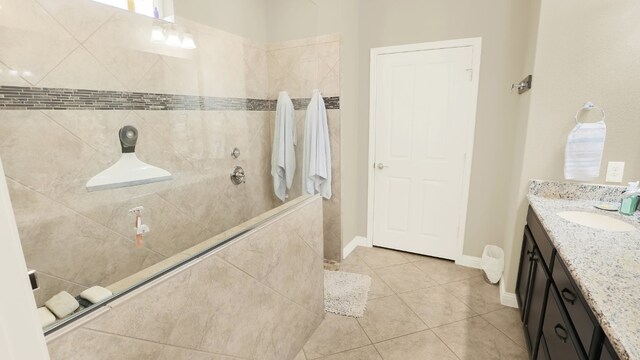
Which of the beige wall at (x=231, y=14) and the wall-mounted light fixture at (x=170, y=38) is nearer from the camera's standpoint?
the wall-mounted light fixture at (x=170, y=38)

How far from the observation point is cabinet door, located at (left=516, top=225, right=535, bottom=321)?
1891 mm

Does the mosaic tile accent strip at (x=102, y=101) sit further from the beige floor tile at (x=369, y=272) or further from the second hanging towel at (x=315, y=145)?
the beige floor tile at (x=369, y=272)

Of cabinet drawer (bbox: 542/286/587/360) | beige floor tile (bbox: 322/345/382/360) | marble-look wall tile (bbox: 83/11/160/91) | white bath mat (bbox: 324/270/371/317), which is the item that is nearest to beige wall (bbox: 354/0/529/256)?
white bath mat (bbox: 324/270/371/317)

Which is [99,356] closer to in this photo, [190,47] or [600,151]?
[190,47]

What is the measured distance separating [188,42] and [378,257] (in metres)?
2.58

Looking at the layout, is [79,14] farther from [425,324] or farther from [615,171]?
[615,171]

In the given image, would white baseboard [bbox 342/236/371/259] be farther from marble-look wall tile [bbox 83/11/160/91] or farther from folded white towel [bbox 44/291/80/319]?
folded white towel [bbox 44/291/80/319]

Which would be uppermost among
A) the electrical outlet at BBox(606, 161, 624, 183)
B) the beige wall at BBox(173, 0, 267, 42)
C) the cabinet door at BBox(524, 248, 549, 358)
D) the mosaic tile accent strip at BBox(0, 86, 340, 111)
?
the beige wall at BBox(173, 0, 267, 42)

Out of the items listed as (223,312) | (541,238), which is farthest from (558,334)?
(223,312)

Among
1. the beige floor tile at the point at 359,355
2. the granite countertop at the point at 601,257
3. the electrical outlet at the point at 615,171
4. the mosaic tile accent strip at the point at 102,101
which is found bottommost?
the beige floor tile at the point at 359,355

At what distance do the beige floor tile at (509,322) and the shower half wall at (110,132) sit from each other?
5.96 ft

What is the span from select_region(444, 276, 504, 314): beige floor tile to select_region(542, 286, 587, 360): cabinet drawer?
91 centimetres

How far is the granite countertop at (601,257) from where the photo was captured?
84 cm

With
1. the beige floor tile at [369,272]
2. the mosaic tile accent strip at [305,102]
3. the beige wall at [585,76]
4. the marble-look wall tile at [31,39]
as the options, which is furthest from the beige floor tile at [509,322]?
the marble-look wall tile at [31,39]
